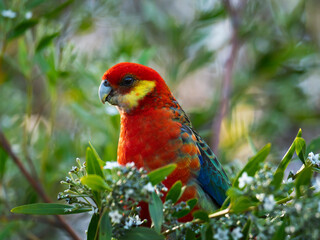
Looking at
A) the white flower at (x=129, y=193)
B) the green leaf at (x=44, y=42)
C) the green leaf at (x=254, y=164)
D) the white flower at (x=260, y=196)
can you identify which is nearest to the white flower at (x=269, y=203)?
the white flower at (x=260, y=196)

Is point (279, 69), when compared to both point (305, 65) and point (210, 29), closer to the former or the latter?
point (305, 65)

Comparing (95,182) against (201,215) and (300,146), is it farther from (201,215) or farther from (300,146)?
(300,146)

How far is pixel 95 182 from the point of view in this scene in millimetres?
1295

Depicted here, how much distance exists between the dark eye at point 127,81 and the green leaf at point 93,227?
1.13m

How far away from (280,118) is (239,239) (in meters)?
2.69

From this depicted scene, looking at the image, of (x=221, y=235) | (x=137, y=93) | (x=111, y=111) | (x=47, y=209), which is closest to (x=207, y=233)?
(x=221, y=235)

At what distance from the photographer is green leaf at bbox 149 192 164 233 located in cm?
125

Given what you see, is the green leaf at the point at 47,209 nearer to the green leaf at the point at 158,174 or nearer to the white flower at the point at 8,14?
the green leaf at the point at 158,174

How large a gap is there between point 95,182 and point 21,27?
153cm

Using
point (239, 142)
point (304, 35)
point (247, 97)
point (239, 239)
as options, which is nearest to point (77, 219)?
point (239, 142)

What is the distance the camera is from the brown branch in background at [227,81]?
3055 mm

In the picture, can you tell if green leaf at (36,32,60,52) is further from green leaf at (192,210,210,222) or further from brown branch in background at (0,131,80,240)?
green leaf at (192,210,210,222)

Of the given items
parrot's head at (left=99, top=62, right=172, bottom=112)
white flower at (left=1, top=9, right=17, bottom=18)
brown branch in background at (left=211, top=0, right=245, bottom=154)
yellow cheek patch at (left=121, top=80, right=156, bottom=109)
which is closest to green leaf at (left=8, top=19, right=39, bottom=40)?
white flower at (left=1, top=9, right=17, bottom=18)

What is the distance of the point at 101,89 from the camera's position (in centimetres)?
251
